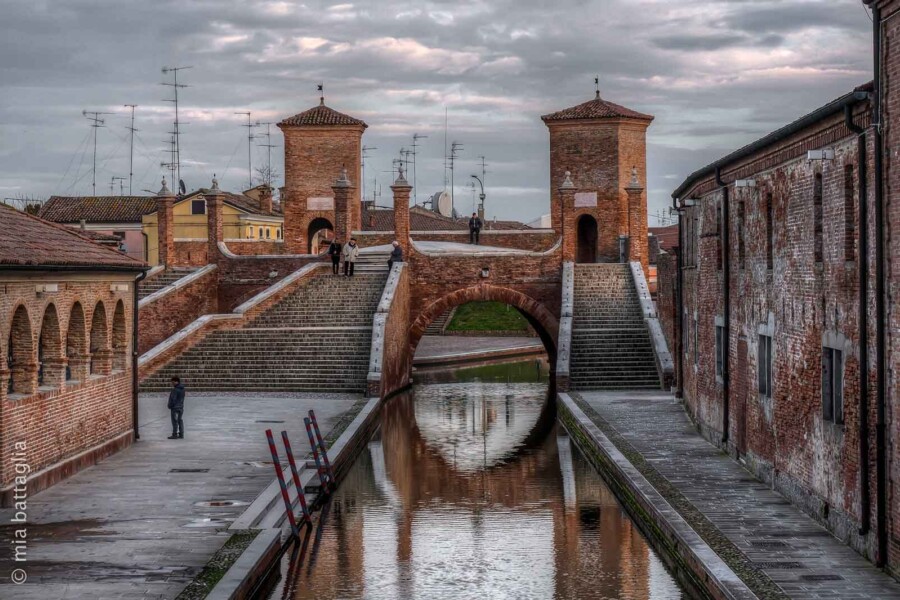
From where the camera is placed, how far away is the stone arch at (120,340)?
68.2 feet

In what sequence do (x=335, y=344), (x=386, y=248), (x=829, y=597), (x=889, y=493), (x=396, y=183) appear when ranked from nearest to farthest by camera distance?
(x=829, y=597) → (x=889, y=493) → (x=335, y=344) → (x=396, y=183) → (x=386, y=248)

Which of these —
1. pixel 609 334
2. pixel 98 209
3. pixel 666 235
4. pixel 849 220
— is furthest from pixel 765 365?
pixel 666 235

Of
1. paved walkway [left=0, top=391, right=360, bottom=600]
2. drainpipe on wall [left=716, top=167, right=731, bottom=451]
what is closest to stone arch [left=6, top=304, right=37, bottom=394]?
paved walkway [left=0, top=391, right=360, bottom=600]

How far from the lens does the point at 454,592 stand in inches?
506

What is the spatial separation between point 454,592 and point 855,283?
16.4ft

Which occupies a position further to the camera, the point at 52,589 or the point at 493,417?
the point at 493,417

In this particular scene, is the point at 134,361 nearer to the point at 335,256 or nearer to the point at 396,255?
the point at 396,255

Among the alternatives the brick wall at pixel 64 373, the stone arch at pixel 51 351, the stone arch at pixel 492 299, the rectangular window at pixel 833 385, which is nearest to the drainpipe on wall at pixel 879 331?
the rectangular window at pixel 833 385

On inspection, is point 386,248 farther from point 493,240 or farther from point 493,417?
point 493,417

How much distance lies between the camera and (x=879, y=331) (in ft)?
39.0

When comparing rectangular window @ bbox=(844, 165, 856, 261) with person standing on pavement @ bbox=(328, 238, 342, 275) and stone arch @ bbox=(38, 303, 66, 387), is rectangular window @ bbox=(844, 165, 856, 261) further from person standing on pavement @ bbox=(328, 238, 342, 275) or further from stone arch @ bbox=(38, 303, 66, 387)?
person standing on pavement @ bbox=(328, 238, 342, 275)

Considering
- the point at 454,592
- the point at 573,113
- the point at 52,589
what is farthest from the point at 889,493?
the point at 573,113

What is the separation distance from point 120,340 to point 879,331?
12913 millimetres

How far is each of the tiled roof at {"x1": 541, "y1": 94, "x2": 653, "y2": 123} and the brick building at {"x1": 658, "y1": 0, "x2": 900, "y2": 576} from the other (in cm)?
2597
